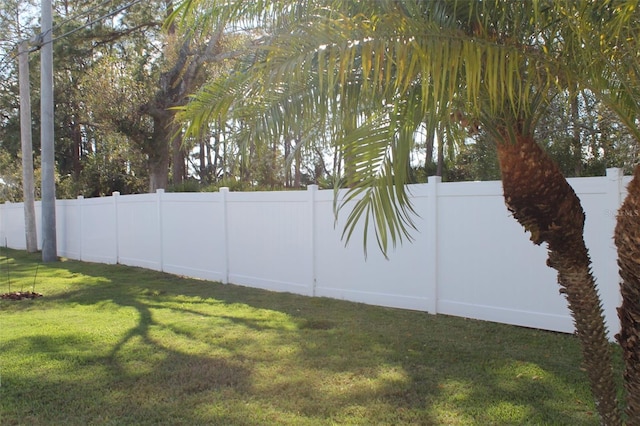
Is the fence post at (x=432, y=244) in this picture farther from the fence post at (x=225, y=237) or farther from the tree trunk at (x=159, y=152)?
the tree trunk at (x=159, y=152)

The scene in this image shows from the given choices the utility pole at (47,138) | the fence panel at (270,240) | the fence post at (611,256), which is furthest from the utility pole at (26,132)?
the fence post at (611,256)

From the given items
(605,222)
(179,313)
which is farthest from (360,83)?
(179,313)

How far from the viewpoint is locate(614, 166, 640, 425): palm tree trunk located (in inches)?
105

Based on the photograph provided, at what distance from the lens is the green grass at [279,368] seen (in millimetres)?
4039

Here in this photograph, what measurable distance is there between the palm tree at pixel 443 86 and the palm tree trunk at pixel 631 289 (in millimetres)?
24

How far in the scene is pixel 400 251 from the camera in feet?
24.1

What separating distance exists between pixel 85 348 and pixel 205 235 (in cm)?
500

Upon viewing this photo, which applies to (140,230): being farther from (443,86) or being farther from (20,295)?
(443,86)

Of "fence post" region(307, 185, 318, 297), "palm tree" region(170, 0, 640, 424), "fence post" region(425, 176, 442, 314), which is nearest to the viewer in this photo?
"palm tree" region(170, 0, 640, 424)

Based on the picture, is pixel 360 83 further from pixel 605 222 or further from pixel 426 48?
pixel 605 222

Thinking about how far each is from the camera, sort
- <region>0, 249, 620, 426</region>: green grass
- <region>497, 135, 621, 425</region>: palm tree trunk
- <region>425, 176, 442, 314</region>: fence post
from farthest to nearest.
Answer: <region>425, 176, 442, 314</region>: fence post → <region>0, 249, 620, 426</region>: green grass → <region>497, 135, 621, 425</region>: palm tree trunk

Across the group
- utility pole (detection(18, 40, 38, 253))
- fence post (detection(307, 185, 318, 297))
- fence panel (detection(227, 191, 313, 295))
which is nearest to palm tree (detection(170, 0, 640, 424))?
fence post (detection(307, 185, 318, 297))

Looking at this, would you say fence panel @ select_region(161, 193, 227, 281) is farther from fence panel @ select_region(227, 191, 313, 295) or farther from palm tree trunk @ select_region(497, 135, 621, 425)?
palm tree trunk @ select_region(497, 135, 621, 425)

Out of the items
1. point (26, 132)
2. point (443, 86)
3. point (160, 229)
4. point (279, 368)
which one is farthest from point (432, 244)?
point (26, 132)
